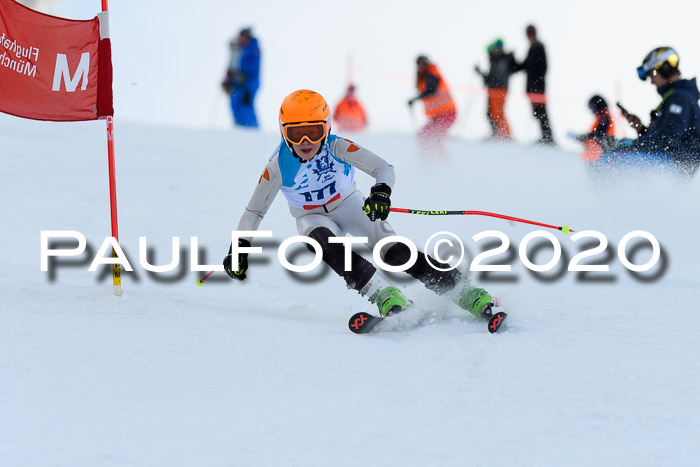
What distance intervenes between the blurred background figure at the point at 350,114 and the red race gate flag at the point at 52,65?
1068cm

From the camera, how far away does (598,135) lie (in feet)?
24.9

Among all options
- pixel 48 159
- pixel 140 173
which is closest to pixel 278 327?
pixel 140 173

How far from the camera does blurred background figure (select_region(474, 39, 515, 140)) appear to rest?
448 inches

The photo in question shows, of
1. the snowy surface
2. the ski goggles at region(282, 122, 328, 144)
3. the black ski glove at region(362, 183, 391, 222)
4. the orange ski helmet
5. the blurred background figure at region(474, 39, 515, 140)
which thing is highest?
the blurred background figure at region(474, 39, 515, 140)

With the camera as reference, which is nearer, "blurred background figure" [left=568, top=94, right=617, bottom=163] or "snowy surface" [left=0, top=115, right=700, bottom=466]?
"snowy surface" [left=0, top=115, right=700, bottom=466]

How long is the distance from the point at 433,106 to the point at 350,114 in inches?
229

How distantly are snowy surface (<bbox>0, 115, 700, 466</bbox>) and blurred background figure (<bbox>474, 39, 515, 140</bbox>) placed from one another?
515cm

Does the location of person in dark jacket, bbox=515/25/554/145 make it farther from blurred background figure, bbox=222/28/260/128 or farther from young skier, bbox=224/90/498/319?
young skier, bbox=224/90/498/319

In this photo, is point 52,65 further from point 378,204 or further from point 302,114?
point 378,204

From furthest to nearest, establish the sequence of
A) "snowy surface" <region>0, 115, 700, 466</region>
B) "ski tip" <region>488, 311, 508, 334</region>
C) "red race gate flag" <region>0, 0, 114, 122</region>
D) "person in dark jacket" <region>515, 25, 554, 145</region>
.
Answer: "person in dark jacket" <region>515, 25, 554, 145</region> → "red race gate flag" <region>0, 0, 114, 122</region> → "ski tip" <region>488, 311, 508, 334</region> → "snowy surface" <region>0, 115, 700, 466</region>

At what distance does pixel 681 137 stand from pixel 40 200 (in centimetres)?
617

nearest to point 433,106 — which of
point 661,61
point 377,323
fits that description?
point 661,61

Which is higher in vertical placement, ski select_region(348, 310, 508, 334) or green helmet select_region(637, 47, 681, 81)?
green helmet select_region(637, 47, 681, 81)

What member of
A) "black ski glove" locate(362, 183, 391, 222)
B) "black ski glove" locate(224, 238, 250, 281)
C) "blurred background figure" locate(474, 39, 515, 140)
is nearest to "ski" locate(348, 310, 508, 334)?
"black ski glove" locate(362, 183, 391, 222)
